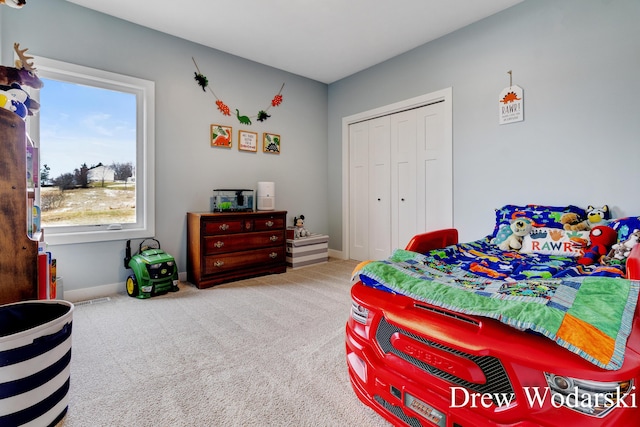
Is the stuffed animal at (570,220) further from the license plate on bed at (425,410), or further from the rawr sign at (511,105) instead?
the license plate on bed at (425,410)

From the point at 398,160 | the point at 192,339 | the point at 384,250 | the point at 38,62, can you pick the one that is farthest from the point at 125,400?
the point at 398,160

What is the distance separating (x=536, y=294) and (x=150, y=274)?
2854mm

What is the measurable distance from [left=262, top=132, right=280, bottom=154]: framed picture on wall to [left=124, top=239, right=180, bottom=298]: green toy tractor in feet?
5.93

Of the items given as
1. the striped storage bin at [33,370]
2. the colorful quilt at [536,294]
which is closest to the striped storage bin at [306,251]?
the colorful quilt at [536,294]

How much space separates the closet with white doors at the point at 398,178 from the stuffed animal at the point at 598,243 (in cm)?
133

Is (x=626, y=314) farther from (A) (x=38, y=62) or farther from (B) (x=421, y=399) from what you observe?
(A) (x=38, y=62)

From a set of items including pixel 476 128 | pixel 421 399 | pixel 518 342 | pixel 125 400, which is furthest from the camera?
pixel 476 128

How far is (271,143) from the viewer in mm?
3996

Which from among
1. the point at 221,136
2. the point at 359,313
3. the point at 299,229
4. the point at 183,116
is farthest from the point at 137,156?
the point at 359,313

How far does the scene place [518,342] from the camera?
33.1 inches

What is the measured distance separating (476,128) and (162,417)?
327cm

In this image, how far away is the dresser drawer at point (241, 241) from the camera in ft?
10.1

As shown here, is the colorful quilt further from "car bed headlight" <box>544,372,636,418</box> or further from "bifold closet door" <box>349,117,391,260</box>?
"bifold closet door" <box>349,117,391,260</box>

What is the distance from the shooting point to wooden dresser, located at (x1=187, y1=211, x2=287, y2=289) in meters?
3.04
